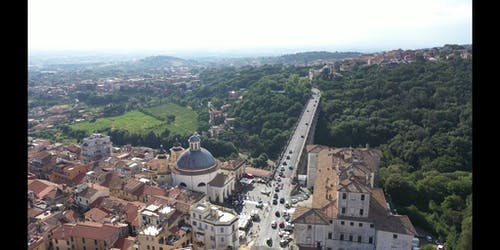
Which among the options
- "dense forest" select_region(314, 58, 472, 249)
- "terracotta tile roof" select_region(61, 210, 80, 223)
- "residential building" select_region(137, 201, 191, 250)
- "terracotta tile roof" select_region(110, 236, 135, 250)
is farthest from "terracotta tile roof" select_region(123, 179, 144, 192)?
"dense forest" select_region(314, 58, 472, 249)

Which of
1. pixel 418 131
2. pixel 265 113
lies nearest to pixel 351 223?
pixel 418 131

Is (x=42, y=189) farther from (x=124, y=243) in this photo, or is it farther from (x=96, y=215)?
(x=124, y=243)

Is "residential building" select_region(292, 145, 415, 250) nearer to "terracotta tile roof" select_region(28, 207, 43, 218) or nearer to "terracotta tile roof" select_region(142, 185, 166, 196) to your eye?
"terracotta tile roof" select_region(142, 185, 166, 196)

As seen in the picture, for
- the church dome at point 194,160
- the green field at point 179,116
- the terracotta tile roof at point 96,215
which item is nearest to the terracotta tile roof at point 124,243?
the terracotta tile roof at point 96,215

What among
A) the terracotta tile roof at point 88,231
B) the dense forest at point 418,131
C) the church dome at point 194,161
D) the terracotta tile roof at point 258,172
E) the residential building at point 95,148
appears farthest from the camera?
the residential building at point 95,148

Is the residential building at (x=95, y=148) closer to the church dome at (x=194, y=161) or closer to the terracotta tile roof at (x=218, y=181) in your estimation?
the church dome at (x=194, y=161)

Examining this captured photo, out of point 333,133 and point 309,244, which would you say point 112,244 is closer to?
point 309,244
